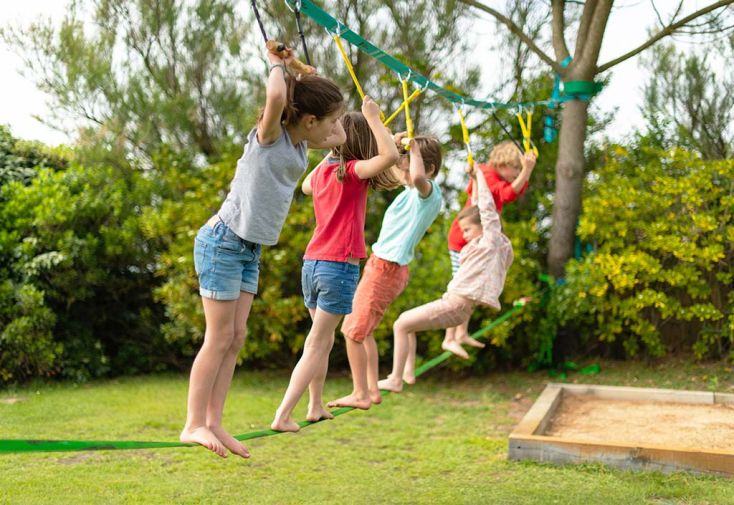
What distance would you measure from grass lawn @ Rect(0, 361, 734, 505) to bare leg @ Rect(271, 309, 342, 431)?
4.83ft

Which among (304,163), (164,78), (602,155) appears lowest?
(304,163)

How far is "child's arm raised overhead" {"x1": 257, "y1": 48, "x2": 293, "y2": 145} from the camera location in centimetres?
254

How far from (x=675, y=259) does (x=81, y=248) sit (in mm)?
5249

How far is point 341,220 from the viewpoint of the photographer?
3227 millimetres

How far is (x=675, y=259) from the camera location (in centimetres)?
714

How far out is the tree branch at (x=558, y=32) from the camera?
7.46 meters

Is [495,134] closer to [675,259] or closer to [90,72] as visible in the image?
[675,259]

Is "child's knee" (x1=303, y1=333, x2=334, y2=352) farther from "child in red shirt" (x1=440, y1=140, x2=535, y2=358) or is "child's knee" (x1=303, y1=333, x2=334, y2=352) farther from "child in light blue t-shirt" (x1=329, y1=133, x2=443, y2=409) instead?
"child in red shirt" (x1=440, y1=140, x2=535, y2=358)

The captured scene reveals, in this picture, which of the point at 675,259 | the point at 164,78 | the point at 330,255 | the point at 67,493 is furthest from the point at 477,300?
the point at 164,78

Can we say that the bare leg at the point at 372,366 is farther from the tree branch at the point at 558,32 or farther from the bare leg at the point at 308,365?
the tree branch at the point at 558,32

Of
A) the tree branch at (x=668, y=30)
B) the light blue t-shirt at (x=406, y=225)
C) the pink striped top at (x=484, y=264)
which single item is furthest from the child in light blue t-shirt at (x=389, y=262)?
the tree branch at (x=668, y=30)

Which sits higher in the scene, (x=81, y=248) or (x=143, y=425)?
(x=81, y=248)

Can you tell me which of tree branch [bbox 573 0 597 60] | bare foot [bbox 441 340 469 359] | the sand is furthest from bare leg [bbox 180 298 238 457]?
tree branch [bbox 573 0 597 60]

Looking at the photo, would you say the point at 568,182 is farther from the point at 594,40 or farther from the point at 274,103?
the point at 274,103
